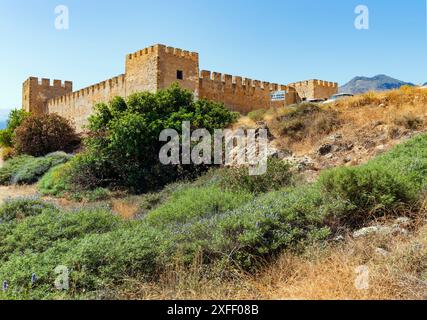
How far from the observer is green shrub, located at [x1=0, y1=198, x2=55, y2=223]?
7731mm

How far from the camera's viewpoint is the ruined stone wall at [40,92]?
31.9 m

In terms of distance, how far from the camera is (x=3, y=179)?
17.3 metres

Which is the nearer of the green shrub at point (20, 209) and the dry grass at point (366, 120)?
the green shrub at point (20, 209)

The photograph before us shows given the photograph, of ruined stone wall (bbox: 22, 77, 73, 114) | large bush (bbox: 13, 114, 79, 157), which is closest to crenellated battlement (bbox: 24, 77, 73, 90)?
ruined stone wall (bbox: 22, 77, 73, 114)

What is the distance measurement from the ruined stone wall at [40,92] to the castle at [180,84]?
2.12m

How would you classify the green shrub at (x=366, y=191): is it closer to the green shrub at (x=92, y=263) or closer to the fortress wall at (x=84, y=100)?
the green shrub at (x=92, y=263)

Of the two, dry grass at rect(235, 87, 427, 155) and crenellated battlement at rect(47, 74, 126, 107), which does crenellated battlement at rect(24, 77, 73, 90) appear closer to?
crenellated battlement at rect(47, 74, 126, 107)

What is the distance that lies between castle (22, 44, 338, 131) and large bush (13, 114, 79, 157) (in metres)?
1.20

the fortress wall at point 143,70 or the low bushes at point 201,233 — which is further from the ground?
the fortress wall at point 143,70

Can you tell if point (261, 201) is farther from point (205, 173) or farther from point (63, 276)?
point (205, 173)

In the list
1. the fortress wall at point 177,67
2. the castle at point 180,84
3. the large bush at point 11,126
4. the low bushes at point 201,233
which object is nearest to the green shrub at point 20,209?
the low bushes at point 201,233

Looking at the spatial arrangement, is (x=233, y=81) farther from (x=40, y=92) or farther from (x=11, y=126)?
(x=40, y=92)
